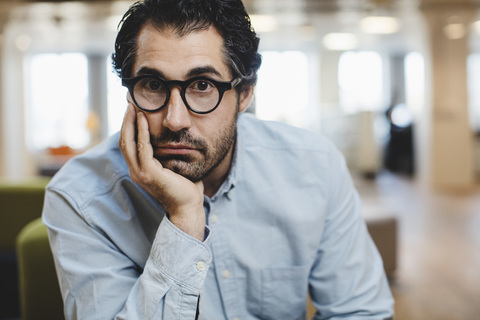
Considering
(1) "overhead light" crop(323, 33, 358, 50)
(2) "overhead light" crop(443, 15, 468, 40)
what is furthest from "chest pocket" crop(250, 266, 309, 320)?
(1) "overhead light" crop(323, 33, 358, 50)

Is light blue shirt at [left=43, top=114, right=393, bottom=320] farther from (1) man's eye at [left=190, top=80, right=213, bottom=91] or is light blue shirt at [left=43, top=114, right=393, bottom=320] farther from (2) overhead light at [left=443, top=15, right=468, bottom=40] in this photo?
(2) overhead light at [left=443, top=15, right=468, bottom=40]

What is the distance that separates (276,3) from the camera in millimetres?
6898

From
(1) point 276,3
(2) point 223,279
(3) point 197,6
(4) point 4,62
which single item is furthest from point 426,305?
(4) point 4,62

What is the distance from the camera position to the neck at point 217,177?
112 cm

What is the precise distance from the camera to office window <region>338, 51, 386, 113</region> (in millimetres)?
12102

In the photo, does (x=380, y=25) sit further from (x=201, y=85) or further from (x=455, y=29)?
(x=201, y=85)

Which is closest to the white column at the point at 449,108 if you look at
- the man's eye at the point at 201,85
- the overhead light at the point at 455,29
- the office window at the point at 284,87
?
the overhead light at the point at 455,29

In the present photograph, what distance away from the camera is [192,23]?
97cm

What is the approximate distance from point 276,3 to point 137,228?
6.59 metres

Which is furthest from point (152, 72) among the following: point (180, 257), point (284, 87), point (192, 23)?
point (284, 87)

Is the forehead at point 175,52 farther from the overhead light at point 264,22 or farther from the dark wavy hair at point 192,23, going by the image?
the overhead light at point 264,22

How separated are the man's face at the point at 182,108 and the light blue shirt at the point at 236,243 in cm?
13

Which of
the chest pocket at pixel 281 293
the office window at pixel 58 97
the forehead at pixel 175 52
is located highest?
the office window at pixel 58 97

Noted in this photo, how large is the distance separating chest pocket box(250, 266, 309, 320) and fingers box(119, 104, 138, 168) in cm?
44
